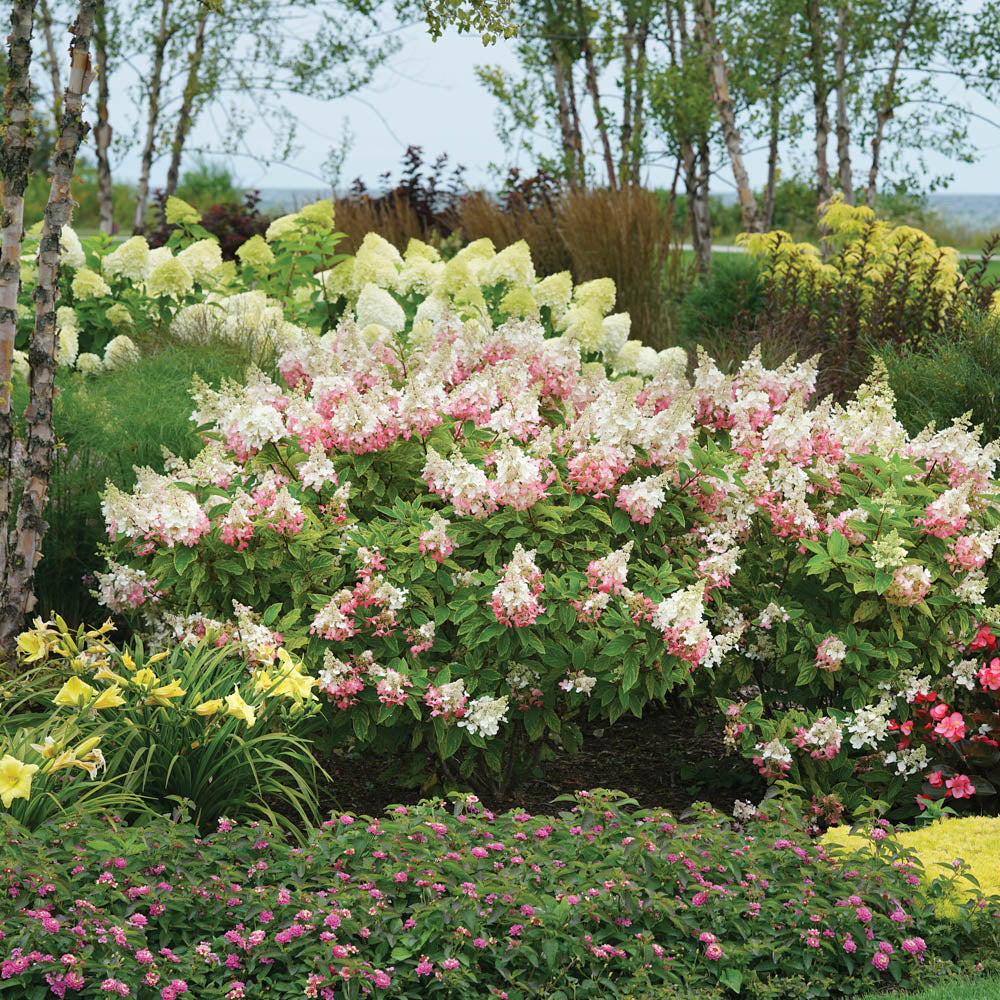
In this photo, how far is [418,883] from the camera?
307cm

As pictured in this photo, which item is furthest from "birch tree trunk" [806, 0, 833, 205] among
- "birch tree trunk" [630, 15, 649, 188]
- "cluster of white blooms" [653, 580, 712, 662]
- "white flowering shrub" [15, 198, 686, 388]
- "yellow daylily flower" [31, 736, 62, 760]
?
"yellow daylily flower" [31, 736, 62, 760]

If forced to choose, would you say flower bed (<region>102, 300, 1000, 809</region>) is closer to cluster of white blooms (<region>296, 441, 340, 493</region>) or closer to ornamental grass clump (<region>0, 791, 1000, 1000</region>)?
cluster of white blooms (<region>296, 441, 340, 493</region>)

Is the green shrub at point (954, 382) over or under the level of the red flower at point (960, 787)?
over

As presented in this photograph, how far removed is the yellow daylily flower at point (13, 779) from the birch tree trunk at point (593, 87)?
1366cm

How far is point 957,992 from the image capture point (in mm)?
3100

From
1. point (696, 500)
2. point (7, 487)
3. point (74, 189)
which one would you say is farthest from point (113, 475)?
point (74, 189)

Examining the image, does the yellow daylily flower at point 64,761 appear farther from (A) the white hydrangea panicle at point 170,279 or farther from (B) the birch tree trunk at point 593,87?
(B) the birch tree trunk at point 593,87

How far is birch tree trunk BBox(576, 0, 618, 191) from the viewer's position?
52.9ft

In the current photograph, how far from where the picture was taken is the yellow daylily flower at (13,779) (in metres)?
3.30

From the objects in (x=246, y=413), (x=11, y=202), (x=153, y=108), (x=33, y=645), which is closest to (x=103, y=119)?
(x=153, y=108)

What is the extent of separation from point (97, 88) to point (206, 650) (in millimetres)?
12911

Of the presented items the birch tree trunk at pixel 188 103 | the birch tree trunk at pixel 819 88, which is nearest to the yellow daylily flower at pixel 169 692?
the birch tree trunk at pixel 188 103

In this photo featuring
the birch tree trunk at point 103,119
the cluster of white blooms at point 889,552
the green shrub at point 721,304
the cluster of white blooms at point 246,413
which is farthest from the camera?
the birch tree trunk at point 103,119

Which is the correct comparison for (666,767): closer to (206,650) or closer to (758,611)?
(758,611)
